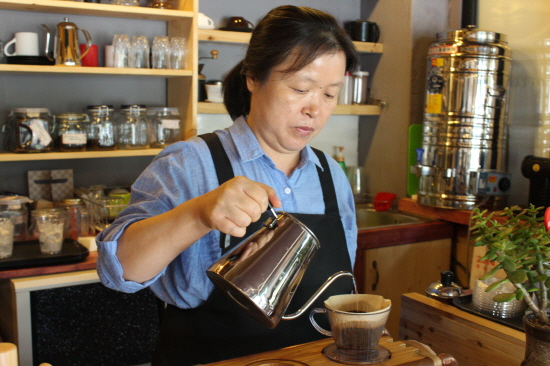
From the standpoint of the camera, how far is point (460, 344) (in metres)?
1.24

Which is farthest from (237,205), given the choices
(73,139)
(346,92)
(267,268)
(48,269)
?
(346,92)

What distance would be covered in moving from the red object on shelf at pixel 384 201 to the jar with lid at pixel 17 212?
1684 mm

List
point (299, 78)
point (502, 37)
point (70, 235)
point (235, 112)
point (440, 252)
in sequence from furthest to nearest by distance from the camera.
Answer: point (440, 252)
point (502, 37)
point (70, 235)
point (235, 112)
point (299, 78)

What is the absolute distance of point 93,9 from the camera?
2299 mm

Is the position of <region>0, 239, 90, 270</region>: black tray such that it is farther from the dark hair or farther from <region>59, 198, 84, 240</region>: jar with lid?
the dark hair

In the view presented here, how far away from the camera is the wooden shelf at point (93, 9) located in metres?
2.21

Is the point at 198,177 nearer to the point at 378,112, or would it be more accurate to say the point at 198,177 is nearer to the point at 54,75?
the point at 54,75

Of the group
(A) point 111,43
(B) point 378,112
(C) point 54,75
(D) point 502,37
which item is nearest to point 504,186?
(D) point 502,37

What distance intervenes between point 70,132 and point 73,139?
3 cm

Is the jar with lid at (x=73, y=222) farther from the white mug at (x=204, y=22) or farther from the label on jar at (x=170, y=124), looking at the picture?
the white mug at (x=204, y=22)

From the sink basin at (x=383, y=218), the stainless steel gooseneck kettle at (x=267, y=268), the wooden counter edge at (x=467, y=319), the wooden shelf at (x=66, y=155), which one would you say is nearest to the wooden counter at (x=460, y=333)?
the wooden counter edge at (x=467, y=319)

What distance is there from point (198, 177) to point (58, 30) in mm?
1426

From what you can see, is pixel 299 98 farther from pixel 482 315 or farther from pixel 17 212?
pixel 17 212

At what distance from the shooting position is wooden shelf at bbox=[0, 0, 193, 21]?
221cm
